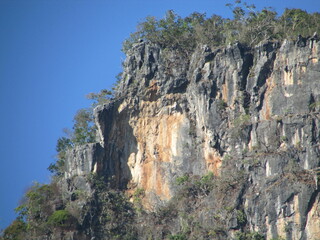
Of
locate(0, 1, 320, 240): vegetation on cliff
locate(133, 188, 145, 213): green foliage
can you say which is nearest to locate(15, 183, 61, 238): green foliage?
locate(0, 1, 320, 240): vegetation on cliff

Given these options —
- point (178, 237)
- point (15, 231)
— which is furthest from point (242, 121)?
point (15, 231)

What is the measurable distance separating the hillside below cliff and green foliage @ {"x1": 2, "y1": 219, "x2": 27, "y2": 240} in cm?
83

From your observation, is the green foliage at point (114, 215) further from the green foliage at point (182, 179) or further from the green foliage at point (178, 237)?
the green foliage at point (182, 179)

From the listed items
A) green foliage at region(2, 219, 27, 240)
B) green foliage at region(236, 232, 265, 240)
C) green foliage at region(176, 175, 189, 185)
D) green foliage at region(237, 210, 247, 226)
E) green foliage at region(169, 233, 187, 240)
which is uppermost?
green foliage at region(176, 175, 189, 185)

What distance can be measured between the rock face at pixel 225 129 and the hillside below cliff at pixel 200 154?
0.06m

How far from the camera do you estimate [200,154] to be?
62.6 meters

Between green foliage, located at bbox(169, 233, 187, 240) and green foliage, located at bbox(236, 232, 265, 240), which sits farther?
green foliage, located at bbox(169, 233, 187, 240)

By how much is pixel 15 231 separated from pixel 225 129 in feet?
48.2

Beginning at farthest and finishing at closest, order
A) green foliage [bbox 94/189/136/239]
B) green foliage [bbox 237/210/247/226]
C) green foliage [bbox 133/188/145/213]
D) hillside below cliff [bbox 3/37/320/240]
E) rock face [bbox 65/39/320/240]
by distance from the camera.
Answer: green foliage [bbox 133/188/145/213]
green foliage [bbox 94/189/136/239]
green foliage [bbox 237/210/247/226]
hillside below cliff [bbox 3/37/320/240]
rock face [bbox 65/39/320/240]

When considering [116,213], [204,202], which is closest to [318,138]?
[204,202]

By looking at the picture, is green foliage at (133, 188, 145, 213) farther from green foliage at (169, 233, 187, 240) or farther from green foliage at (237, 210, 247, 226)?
green foliage at (237, 210, 247, 226)

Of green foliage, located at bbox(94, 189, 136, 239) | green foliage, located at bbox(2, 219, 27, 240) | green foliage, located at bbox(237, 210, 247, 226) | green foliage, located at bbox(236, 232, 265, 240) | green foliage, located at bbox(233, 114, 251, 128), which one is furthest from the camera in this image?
green foliage, located at bbox(2, 219, 27, 240)

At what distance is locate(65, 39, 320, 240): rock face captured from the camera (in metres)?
57.8

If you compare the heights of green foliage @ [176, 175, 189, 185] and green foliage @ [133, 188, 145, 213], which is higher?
green foliage @ [176, 175, 189, 185]
